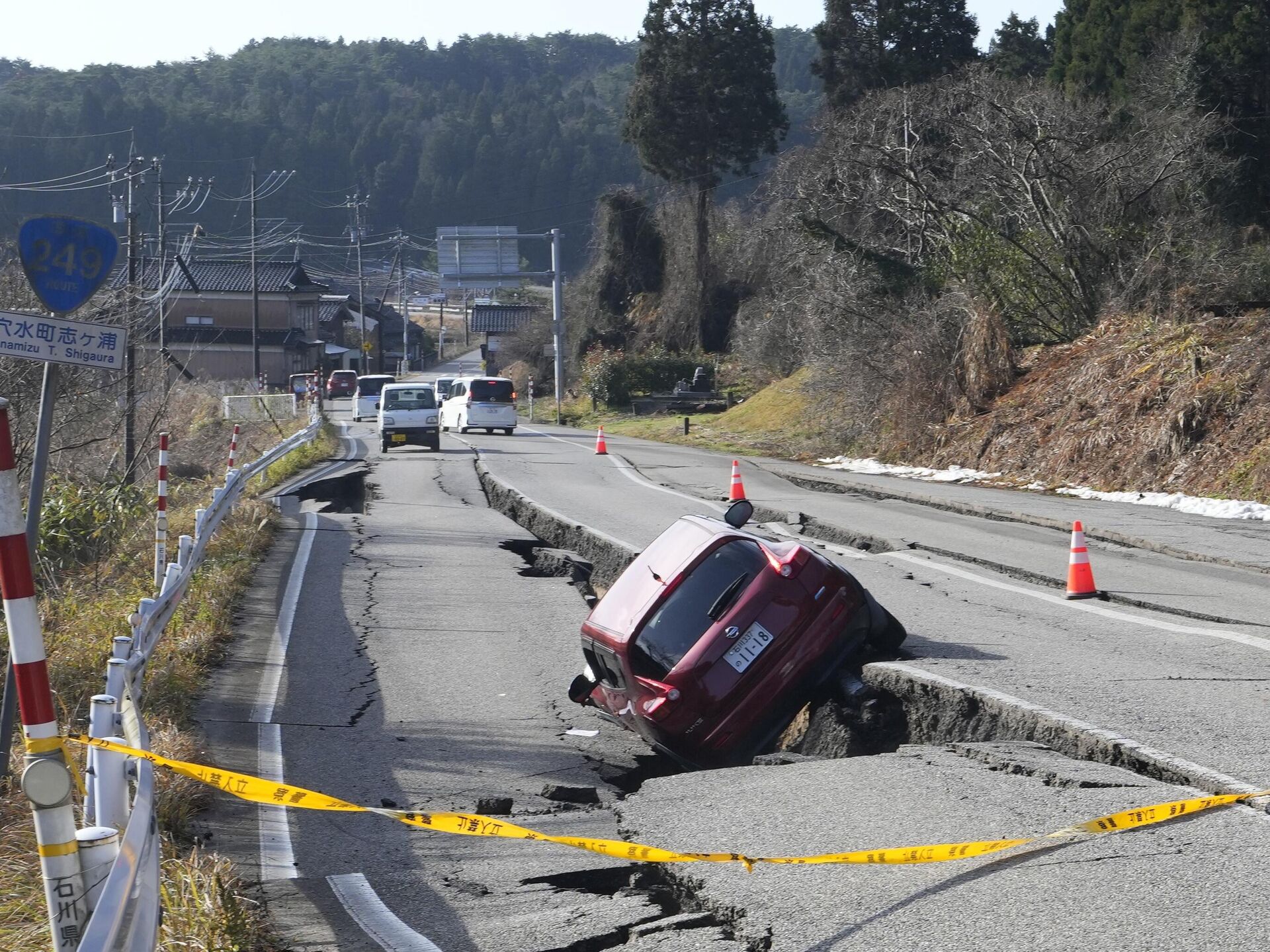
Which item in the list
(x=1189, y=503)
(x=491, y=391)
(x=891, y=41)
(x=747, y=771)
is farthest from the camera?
(x=891, y=41)

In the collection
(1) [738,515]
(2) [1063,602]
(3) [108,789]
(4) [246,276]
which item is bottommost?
(2) [1063,602]

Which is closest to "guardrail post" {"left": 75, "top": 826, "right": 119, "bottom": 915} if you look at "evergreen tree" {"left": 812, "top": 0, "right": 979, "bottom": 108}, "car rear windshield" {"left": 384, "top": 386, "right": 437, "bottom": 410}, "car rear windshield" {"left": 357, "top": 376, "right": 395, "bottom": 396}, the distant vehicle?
"car rear windshield" {"left": 384, "top": 386, "right": 437, "bottom": 410}

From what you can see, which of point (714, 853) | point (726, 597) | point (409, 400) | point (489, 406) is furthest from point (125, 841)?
point (489, 406)

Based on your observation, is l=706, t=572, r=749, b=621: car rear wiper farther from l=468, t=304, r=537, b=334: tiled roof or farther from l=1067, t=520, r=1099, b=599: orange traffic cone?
l=468, t=304, r=537, b=334: tiled roof

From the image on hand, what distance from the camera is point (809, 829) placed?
5402mm

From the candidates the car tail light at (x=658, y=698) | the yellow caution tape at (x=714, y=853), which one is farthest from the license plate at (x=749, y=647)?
the yellow caution tape at (x=714, y=853)

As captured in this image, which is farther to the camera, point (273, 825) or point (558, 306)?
point (558, 306)

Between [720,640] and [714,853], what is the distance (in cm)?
218

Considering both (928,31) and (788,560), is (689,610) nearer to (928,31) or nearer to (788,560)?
(788,560)

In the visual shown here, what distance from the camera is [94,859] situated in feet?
12.1

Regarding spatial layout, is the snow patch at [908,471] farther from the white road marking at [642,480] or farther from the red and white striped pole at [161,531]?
the red and white striped pole at [161,531]

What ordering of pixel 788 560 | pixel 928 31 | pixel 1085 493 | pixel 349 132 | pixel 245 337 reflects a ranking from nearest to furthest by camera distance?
1. pixel 788 560
2. pixel 1085 493
3. pixel 928 31
4. pixel 245 337
5. pixel 349 132

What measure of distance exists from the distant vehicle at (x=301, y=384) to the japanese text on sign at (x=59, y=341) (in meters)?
45.6

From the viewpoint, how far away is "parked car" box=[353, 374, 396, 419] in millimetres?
48250
